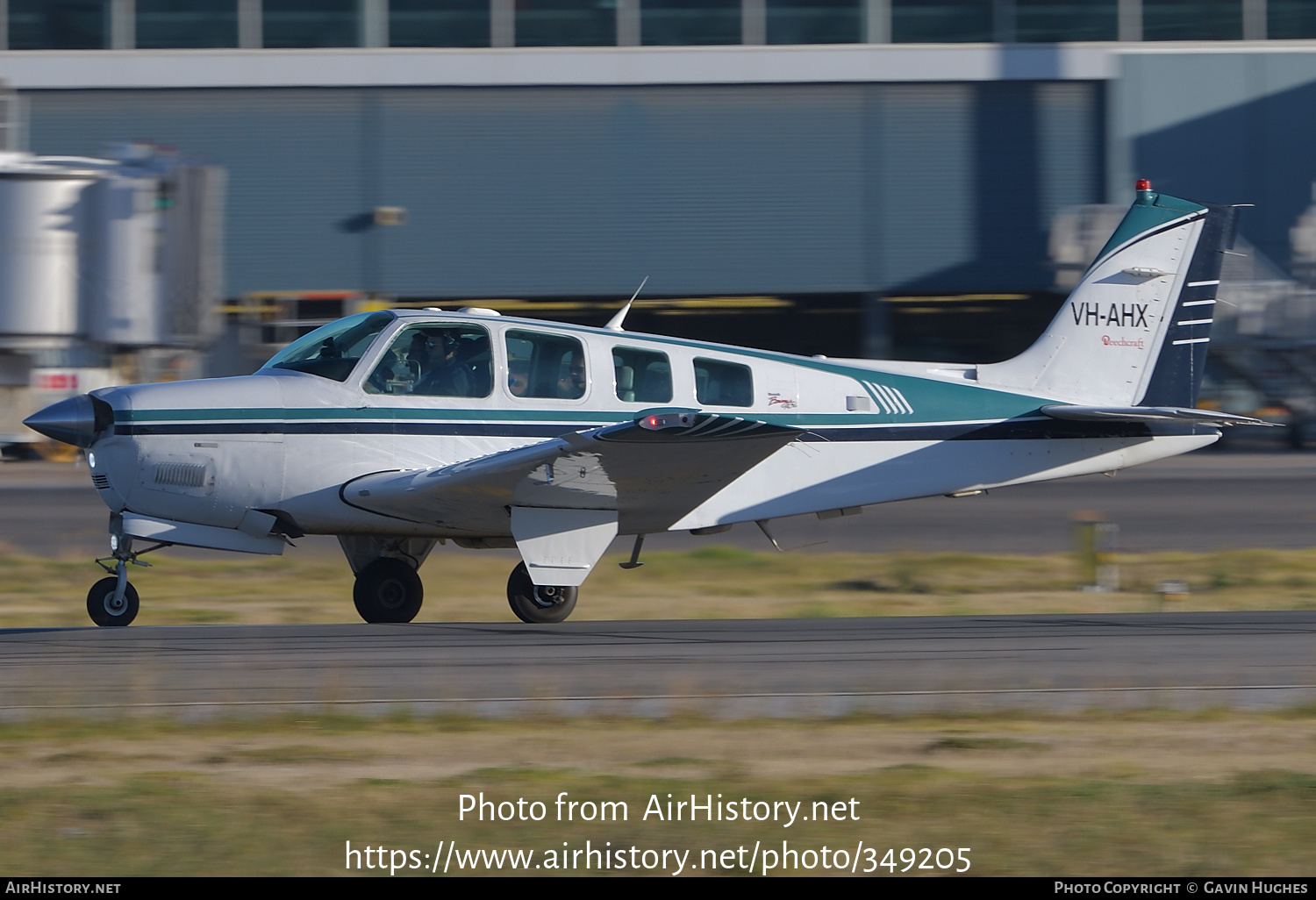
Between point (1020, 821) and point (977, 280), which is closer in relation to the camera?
point (1020, 821)

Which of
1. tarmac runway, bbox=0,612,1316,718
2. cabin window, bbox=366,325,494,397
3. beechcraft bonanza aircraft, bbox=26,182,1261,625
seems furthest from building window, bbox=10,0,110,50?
tarmac runway, bbox=0,612,1316,718

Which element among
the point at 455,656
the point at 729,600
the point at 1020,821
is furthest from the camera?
the point at 729,600

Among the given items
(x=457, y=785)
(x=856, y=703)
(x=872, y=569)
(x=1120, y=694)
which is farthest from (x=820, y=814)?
(x=872, y=569)

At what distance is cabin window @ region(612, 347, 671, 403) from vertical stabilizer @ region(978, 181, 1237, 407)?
2614 mm

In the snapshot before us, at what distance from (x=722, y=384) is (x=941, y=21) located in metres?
23.6

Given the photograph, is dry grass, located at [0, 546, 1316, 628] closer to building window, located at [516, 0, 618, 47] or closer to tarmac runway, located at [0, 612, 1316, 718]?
tarmac runway, located at [0, 612, 1316, 718]

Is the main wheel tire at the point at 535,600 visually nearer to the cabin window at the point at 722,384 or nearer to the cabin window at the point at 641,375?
the cabin window at the point at 641,375

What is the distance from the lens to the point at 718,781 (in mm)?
5363

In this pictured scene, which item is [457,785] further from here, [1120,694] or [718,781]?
[1120,694]

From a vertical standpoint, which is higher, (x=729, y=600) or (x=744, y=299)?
(x=744, y=299)

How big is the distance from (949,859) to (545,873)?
128 cm

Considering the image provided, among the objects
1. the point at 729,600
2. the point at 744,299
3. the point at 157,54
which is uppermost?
the point at 157,54

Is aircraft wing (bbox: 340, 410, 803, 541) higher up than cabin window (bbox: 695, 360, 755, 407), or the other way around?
cabin window (bbox: 695, 360, 755, 407)

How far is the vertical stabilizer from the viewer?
36.0ft
